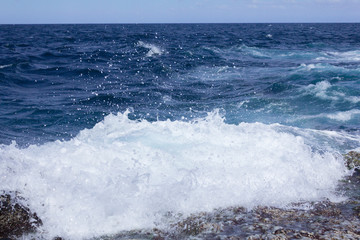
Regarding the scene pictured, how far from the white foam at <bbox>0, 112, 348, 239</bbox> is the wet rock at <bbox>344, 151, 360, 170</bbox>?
173 millimetres

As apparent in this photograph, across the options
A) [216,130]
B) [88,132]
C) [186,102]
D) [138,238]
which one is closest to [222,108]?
[186,102]

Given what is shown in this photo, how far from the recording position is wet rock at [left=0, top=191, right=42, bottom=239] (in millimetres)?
4389

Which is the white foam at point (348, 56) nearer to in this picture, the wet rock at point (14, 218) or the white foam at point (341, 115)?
the white foam at point (341, 115)

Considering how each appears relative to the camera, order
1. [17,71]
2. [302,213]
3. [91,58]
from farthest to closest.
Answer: [91,58] → [17,71] → [302,213]

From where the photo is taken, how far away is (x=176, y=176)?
229 inches

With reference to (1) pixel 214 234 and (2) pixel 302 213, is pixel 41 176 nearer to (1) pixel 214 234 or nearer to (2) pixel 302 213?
(1) pixel 214 234

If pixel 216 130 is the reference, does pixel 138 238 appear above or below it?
below

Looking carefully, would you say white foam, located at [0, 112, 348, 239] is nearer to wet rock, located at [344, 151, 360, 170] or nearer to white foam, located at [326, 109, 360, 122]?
wet rock, located at [344, 151, 360, 170]

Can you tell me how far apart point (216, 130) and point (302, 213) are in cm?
323

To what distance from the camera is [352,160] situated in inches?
265

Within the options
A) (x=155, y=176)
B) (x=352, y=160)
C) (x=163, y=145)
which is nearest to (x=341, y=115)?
(x=352, y=160)

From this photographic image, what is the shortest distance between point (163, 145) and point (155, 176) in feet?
4.64

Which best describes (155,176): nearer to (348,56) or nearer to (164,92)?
(164,92)

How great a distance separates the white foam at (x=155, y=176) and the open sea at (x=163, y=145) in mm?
18
